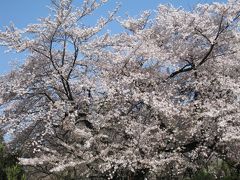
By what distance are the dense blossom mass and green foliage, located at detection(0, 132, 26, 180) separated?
494 millimetres

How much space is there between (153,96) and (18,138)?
5.24 metres

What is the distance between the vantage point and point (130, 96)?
42.7ft

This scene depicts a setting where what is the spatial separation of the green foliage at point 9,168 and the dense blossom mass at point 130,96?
0.49 meters

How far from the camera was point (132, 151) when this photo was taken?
1188 centimetres

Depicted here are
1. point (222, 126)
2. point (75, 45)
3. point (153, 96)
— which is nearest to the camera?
point (222, 126)

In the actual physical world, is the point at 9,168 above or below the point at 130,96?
below

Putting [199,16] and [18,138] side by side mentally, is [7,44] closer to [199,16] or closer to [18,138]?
[18,138]

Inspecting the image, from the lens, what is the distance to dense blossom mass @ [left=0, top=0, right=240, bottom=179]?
483 inches

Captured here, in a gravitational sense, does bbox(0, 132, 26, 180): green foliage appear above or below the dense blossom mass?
below

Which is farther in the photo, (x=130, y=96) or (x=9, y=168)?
(x=130, y=96)

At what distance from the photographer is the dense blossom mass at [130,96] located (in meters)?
12.3

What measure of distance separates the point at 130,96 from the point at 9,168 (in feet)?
14.5

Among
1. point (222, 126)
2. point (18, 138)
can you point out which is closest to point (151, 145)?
point (222, 126)

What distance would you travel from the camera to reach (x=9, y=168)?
1049cm
